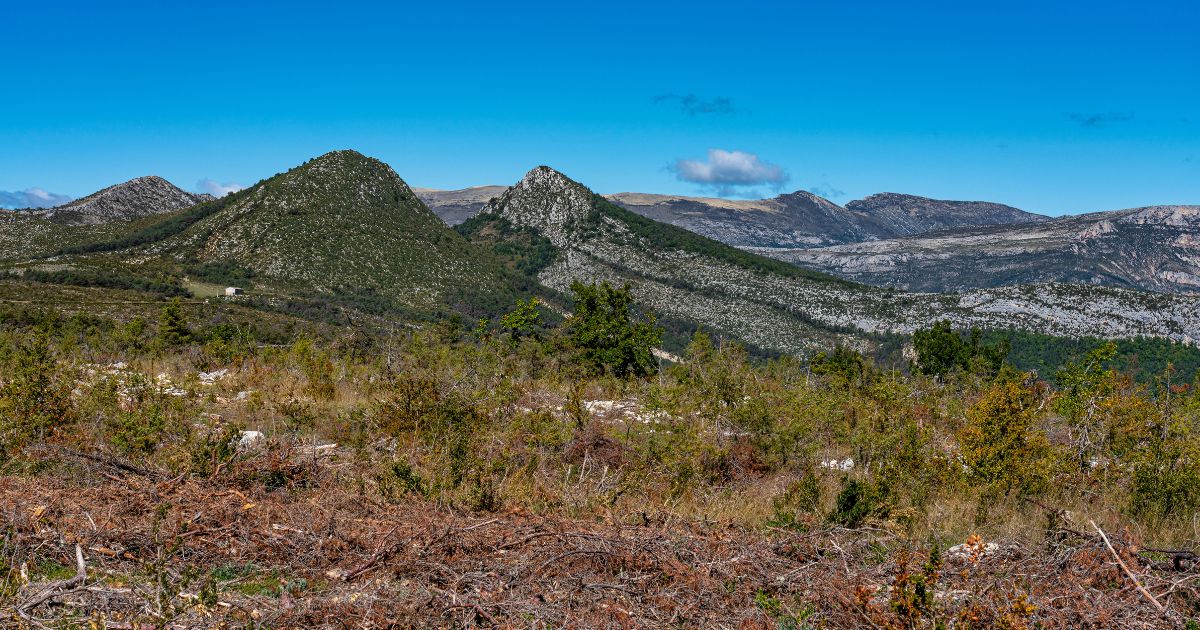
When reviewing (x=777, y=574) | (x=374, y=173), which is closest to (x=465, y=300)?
(x=374, y=173)

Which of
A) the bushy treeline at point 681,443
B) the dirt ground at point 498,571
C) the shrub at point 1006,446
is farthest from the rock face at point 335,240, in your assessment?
the dirt ground at point 498,571

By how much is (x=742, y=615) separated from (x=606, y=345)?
17578mm

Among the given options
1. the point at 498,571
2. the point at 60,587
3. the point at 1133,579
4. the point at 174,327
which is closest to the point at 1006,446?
the point at 1133,579

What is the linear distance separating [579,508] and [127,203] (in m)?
158

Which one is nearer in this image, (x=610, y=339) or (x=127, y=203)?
(x=610, y=339)

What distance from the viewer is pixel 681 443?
30.3 feet

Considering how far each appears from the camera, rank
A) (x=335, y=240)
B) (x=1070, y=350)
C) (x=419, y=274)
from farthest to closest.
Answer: (x=419, y=274) → (x=335, y=240) → (x=1070, y=350)

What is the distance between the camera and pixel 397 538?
5457 mm

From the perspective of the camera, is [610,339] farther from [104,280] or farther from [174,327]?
[104,280]

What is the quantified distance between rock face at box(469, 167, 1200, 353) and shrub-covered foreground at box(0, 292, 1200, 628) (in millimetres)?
75595

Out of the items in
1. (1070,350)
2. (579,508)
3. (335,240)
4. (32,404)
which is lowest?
(1070,350)

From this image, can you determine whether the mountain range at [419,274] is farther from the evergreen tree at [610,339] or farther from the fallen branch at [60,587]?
the fallen branch at [60,587]

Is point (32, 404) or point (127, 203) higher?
point (127, 203)

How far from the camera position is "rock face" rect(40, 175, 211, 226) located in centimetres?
11806
